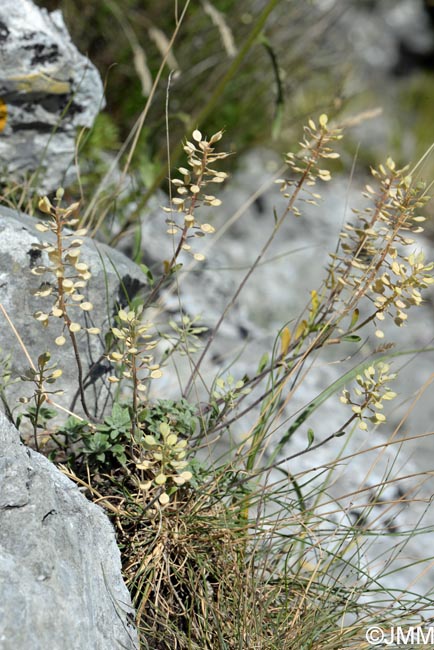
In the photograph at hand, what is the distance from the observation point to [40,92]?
244 centimetres

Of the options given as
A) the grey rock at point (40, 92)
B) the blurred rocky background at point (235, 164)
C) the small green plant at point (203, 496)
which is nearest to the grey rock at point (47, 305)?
the small green plant at point (203, 496)

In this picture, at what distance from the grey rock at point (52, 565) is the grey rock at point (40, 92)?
1231mm

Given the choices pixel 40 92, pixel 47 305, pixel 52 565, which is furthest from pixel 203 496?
pixel 40 92

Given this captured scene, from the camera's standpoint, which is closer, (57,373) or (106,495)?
(57,373)

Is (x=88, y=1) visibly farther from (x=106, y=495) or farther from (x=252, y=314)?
(x=106, y=495)

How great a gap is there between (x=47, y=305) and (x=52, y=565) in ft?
2.41

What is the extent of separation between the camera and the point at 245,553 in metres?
1.74

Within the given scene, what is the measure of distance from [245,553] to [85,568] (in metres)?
0.46

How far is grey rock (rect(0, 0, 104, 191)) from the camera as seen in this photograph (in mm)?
2355

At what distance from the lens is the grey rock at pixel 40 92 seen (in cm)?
236

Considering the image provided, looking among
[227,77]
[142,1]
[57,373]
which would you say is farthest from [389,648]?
[142,1]

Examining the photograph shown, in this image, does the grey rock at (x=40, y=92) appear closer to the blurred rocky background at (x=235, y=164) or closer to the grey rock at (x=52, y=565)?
the blurred rocky background at (x=235, y=164)

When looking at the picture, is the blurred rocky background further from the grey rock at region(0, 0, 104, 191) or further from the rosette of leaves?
the rosette of leaves

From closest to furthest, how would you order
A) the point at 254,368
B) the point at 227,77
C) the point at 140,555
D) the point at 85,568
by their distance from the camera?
the point at 85,568, the point at 140,555, the point at 227,77, the point at 254,368
